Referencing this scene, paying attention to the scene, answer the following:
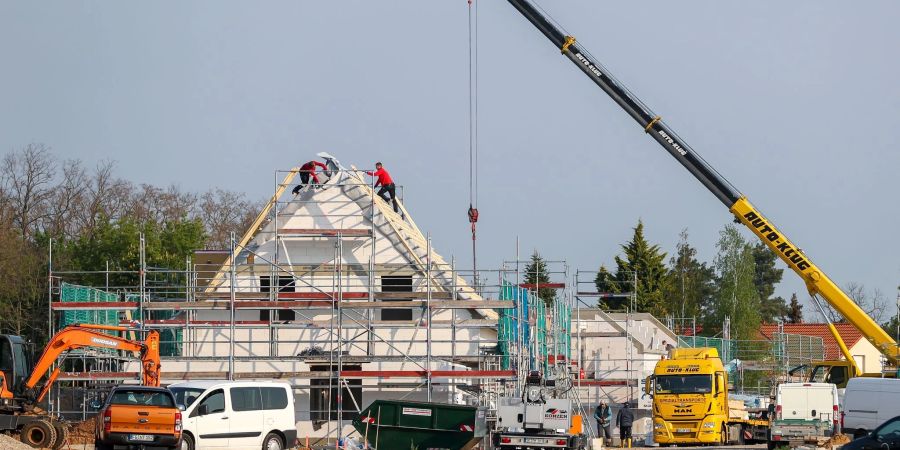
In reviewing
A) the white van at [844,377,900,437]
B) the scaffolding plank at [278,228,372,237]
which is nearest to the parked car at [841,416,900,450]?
the white van at [844,377,900,437]

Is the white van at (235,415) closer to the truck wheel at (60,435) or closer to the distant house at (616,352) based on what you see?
the truck wheel at (60,435)

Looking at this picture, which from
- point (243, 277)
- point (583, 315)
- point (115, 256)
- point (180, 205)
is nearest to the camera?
point (243, 277)

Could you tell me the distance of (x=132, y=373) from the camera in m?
35.8

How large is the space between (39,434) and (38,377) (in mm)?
1680

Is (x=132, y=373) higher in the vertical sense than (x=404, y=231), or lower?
lower

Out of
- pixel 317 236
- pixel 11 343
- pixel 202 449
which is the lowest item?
pixel 202 449

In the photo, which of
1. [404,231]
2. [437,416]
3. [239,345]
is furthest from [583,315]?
[437,416]

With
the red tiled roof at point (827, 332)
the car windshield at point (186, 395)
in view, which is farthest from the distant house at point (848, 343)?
the car windshield at point (186, 395)

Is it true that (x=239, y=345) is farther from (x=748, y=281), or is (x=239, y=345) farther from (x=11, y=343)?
(x=748, y=281)

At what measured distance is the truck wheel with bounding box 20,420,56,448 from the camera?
29.5m

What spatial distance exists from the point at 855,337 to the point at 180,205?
128ft

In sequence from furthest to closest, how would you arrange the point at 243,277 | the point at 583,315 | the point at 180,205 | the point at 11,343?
the point at 180,205 → the point at 583,315 → the point at 243,277 → the point at 11,343

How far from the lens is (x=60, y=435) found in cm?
2975

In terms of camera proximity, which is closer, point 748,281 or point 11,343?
point 11,343
